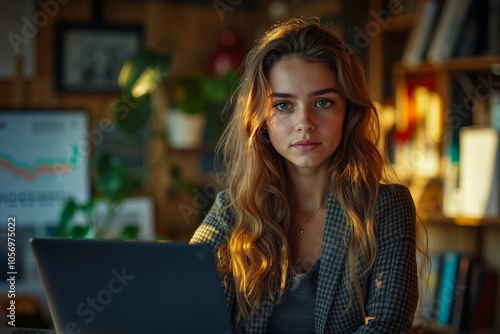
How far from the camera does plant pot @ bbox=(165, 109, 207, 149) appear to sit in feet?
10.3

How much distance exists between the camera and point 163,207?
3.32 metres

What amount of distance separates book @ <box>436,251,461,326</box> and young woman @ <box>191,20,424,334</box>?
1.15m

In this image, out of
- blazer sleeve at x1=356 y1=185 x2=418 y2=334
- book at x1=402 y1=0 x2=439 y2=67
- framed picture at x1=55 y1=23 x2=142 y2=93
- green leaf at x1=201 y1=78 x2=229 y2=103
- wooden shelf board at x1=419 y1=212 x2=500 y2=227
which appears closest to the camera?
blazer sleeve at x1=356 y1=185 x2=418 y2=334

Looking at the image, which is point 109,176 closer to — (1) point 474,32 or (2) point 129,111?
(2) point 129,111

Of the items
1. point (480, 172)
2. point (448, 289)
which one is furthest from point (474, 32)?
point (448, 289)

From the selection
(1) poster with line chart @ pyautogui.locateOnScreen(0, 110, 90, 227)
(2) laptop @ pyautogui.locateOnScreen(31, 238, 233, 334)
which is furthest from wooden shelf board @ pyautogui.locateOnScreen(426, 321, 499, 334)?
(1) poster with line chart @ pyautogui.locateOnScreen(0, 110, 90, 227)

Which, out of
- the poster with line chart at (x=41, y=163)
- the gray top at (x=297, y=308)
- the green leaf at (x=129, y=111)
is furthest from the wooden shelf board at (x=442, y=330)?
the poster with line chart at (x=41, y=163)

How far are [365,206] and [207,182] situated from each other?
7.11 ft

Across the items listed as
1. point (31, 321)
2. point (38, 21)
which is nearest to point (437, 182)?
point (31, 321)

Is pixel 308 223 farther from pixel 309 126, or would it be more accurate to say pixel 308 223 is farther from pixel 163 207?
pixel 163 207

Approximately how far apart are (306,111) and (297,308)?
44 centimetres

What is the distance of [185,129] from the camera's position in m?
3.15

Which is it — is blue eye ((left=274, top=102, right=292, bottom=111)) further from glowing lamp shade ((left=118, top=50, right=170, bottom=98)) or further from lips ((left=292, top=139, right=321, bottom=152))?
glowing lamp shade ((left=118, top=50, right=170, bottom=98))

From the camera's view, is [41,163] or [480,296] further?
[41,163]
